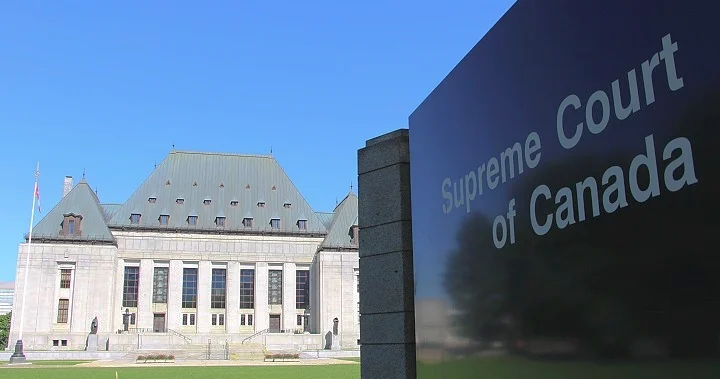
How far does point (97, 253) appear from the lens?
221 feet

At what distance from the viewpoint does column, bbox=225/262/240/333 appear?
228 feet

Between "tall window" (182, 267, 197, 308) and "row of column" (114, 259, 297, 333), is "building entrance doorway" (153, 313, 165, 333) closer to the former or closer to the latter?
"row of column" (114, 259, 297, 333)

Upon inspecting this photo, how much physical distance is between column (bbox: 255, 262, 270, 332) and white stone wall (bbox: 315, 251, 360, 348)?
616 cm

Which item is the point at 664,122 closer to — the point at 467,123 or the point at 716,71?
the point at 716,71

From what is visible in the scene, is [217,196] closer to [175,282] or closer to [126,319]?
[175,282]

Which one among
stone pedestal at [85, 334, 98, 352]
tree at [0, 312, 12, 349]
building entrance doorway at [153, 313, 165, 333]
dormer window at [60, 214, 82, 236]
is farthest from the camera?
tree at [0, 312, 12, 349]

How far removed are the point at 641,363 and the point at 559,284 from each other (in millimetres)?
764

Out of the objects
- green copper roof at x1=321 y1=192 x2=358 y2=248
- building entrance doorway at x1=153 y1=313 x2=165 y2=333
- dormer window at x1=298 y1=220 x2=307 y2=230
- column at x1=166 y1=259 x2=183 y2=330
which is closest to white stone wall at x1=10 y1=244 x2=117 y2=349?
building entrance doorway at x1=153 y1=313 x2=165 y2=333

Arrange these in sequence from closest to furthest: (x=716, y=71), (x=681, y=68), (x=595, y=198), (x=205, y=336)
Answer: (x=716, y=71)
(x=681, y=68)
(x=595, y=198)
(x=205, y=336)

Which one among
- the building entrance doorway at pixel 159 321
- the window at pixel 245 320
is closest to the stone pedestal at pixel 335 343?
the window at pixel 245 320

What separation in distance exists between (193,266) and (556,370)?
233ft

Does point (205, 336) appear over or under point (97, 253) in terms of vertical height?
under

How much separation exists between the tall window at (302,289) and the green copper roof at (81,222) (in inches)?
834

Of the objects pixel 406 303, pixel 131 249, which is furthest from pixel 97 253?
pixel 406 303
